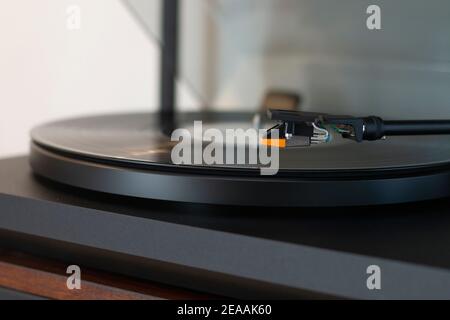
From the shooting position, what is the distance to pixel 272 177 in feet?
1.87

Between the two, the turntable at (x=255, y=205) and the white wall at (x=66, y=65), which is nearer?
the turntable at (x=255, y=205)

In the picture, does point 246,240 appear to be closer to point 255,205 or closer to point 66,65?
point 255,205

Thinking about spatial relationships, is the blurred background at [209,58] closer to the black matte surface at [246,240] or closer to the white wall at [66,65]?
the white wall at [66,65]

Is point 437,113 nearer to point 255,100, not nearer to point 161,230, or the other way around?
point 161,230

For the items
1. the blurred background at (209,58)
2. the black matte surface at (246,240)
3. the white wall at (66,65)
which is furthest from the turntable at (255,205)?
the white wall at (66,65)

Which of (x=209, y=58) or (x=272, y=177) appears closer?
(x=272, y=177)

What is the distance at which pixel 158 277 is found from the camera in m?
0.59

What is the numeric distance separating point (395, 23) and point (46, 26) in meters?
0.75

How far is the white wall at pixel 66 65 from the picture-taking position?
1355mm

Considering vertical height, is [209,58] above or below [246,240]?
above

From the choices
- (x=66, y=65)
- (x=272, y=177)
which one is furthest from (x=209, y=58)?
(x=272, y=177)

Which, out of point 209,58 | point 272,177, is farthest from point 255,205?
point 209,58

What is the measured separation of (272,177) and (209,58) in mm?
938

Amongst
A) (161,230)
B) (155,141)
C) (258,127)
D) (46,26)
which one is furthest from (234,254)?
(46,26)
